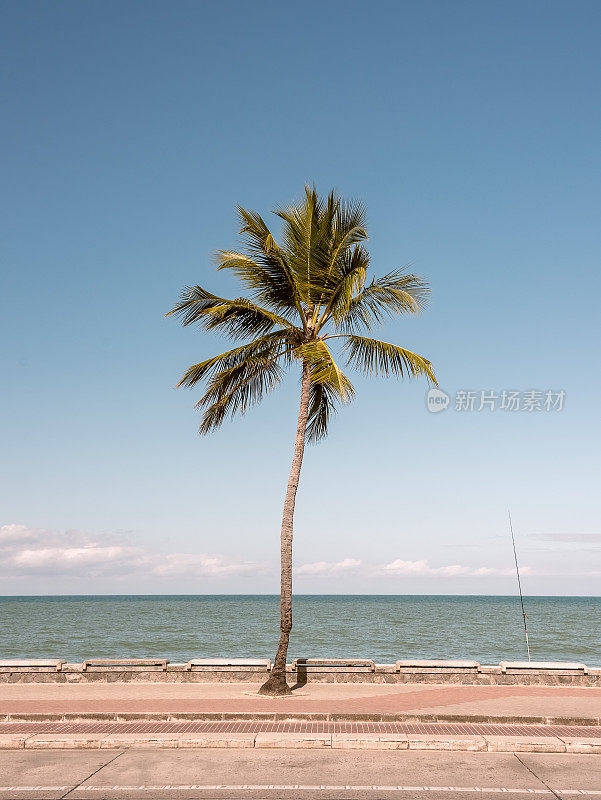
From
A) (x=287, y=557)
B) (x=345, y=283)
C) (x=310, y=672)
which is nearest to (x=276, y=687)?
(x=310, y=672)

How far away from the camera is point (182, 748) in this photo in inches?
416

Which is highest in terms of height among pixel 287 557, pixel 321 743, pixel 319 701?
Answer: pixel 287 557

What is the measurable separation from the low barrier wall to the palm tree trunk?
1.36m

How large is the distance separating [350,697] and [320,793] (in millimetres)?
5706

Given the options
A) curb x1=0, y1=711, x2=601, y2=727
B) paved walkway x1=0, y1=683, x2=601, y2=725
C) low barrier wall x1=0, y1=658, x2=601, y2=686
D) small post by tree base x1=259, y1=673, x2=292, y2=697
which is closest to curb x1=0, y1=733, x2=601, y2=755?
curb x1=0, y1=711, x2=601, y2=727

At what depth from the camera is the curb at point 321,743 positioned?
1050cm

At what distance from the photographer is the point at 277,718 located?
1201 centimetres

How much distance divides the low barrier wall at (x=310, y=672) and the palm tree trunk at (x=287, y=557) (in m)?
1.36

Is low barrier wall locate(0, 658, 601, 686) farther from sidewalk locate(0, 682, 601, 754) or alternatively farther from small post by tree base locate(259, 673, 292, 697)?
small post by tree base locate(259, 673, 292, 697)

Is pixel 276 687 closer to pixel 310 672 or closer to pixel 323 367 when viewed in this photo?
pixel 310 672

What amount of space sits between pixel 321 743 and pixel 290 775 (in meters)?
1.60

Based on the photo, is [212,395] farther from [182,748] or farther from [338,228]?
[182,748]

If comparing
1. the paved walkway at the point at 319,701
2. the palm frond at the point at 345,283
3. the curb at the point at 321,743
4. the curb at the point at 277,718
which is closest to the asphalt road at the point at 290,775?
the curb at the point at 321,743

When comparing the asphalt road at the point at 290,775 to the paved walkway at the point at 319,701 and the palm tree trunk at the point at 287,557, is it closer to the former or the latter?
the paved walkway at the point at 319,701
